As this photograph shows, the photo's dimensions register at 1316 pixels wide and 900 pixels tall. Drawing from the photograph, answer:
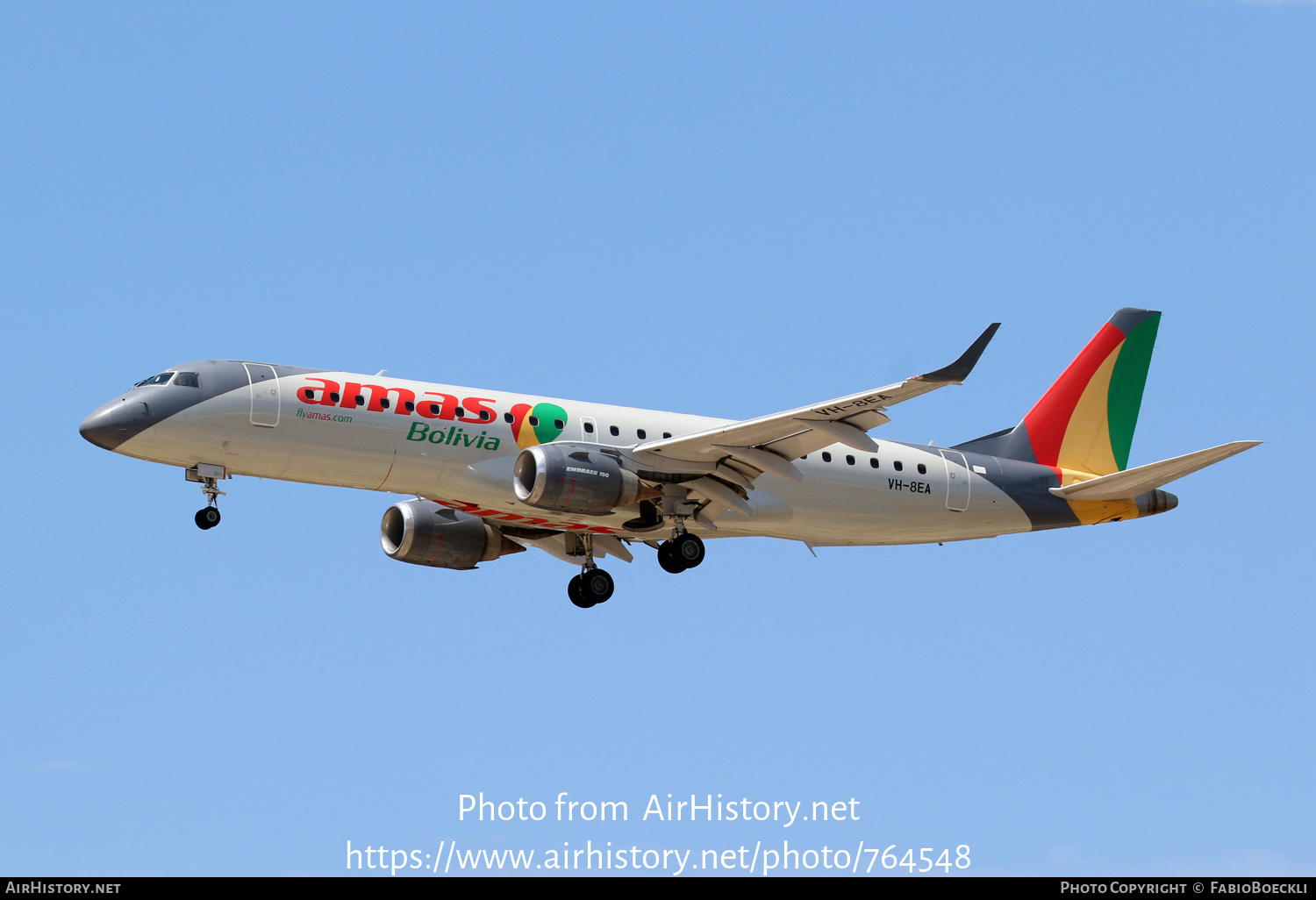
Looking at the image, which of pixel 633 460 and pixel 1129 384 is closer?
pixel 633 460

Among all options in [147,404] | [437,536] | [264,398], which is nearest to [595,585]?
[437,536]

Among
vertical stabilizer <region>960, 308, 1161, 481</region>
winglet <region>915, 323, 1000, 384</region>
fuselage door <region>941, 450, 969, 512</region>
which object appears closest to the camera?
winglet <region>915, 323, 1000, 384</region>

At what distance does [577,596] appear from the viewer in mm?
43469

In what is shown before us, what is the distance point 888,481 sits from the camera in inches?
1660

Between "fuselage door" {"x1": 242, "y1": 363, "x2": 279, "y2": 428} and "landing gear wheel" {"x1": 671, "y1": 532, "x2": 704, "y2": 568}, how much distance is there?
32.3 feet

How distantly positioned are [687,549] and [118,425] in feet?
43.3

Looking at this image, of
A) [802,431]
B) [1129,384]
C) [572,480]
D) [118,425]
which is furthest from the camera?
[1129,384]

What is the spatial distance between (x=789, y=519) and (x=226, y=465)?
13376 mm

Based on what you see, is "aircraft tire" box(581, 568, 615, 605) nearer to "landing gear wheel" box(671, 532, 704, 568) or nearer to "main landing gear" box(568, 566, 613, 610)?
"main landing gear" box(568, 566, 613, 610)

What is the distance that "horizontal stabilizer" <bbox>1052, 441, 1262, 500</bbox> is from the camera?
38344mm

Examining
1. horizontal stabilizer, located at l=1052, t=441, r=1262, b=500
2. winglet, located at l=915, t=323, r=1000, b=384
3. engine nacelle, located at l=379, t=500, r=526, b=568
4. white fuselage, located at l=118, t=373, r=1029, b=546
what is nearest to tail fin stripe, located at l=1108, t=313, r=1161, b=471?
horizontal stabilizer, located at l=1052, t=441, r=1262, b=500

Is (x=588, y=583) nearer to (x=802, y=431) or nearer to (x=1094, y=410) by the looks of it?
(x=802, y=431)
